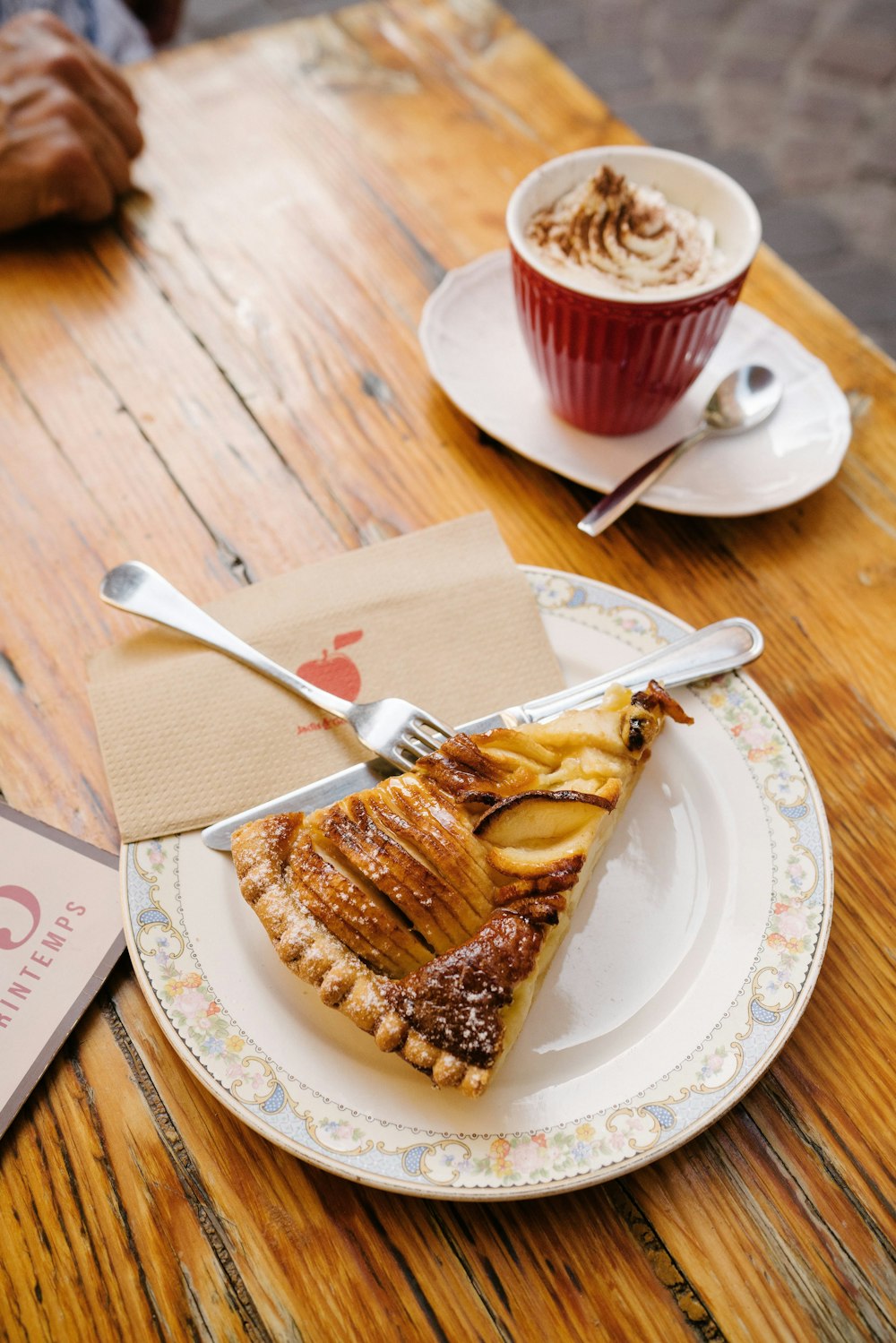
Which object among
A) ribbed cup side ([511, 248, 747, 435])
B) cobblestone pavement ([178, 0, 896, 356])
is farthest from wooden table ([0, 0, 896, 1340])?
cobblestone pavement ([178, 0, 896, 356])

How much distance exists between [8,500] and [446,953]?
94cm

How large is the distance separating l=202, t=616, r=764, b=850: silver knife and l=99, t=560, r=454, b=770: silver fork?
32 millimetres

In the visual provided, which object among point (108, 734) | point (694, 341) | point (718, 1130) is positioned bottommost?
point (718, 1130)

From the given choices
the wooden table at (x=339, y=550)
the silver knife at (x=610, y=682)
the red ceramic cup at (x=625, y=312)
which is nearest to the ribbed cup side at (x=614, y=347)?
the red ceramic cup at (x=625, y=312)

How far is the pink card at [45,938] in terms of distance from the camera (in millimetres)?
997

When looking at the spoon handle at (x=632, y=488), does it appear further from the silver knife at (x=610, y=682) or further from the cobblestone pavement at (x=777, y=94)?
the cobblestone pavement at (x=777, y=94)

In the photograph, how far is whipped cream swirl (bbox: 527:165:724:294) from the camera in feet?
4.41

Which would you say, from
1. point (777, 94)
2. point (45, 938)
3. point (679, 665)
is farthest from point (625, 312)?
point (777, 94)

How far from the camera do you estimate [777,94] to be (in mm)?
3545

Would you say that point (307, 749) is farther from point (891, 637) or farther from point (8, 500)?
point (891, 637)

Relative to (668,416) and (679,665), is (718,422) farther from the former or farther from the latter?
(679,665)

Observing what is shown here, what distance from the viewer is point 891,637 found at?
1.34m

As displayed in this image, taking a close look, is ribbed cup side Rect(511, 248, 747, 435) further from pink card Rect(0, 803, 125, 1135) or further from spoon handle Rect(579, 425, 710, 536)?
pink card Rect(0, 803, 125, 1135)

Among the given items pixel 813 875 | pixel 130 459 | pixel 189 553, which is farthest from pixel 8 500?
pixel 813 875
